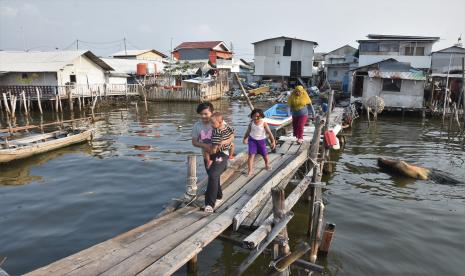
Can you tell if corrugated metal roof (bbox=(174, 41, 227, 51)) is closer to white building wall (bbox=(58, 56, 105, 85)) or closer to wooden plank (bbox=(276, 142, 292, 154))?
white building wall (bbox=(58, 56, 105, 85))

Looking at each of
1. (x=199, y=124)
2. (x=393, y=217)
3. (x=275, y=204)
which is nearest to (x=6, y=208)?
(x=199, y=124)

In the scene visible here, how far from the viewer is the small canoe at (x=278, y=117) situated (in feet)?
55.7

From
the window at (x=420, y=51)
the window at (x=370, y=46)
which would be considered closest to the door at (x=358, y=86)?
the window at (x=370, y=46)

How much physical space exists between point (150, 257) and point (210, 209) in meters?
1.74

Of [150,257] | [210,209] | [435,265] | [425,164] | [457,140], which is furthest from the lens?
[457,140]

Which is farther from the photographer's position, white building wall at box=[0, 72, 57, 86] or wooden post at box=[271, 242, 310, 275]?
white building wall at box=[0, 72, 57, 86]

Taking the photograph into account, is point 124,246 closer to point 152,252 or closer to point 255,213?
point 152,252

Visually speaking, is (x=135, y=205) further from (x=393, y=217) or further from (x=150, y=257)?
(x=393, y=217)

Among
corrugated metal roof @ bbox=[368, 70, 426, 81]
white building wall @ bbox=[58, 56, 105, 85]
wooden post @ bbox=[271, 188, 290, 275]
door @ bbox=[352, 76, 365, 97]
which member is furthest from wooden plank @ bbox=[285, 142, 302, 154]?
white building wall @ bbox=[58, 56, 105, 85]

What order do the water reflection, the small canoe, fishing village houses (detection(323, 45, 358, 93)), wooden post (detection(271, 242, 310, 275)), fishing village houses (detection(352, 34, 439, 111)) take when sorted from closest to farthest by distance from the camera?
wooden post (detection(271, 242, 310, 275))
the water reflection
the small canoe
fishing village houses (detection(352, 34, 439, 111))
fishing village houses (detection(323, 45, 358, 93))

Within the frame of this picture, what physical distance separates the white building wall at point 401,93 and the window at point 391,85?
0.25 m

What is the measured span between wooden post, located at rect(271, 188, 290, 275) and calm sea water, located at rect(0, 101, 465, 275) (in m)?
1.70

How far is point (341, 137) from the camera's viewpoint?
1752cm

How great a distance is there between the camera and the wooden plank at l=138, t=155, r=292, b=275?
4090mm
